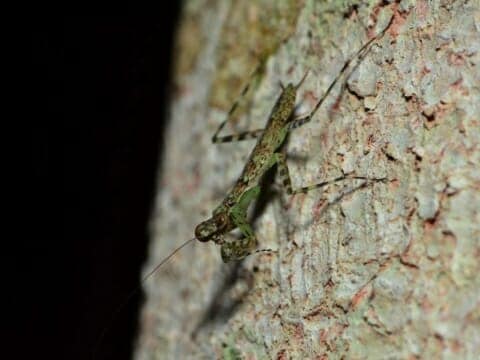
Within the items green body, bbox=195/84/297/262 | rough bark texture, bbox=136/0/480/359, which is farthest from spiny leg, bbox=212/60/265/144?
green body, bbox=195/84/297/262

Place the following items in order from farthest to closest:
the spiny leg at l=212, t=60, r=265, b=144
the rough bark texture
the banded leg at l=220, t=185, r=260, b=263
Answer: the spiny leg at l=212, t=60, r=265, b=144, the banded leg at l=220, t=185, r=260, b=263, the rough bark texture

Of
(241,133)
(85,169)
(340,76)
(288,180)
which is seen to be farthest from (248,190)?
(85,169)

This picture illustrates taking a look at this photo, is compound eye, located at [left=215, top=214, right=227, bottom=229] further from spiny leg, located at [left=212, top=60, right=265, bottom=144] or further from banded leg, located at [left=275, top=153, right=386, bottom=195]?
spiny leg, located at [left=212, top=60, right=265, bottom=144]

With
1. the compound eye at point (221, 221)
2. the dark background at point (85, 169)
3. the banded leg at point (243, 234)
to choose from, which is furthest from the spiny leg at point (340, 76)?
the dark background at point (85, 169)

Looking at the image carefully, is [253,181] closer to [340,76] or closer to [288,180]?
[288,180]

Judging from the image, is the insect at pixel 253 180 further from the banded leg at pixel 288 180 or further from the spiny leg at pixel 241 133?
the spiny leg at pixel 241 133

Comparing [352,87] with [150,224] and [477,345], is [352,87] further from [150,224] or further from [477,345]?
[150,224]
